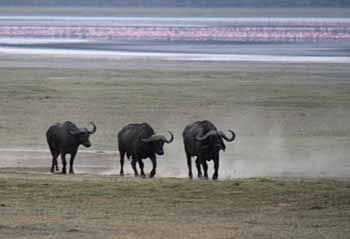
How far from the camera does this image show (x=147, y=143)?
26625 mm

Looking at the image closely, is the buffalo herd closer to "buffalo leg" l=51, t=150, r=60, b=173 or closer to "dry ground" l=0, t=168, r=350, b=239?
"buffalo leg" l=51, t=150, r=60, b=173

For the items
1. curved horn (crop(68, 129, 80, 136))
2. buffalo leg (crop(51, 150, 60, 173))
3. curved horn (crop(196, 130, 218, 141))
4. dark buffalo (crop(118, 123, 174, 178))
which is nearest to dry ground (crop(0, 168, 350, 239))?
curved horn (crop(196, 130, 218, 141))

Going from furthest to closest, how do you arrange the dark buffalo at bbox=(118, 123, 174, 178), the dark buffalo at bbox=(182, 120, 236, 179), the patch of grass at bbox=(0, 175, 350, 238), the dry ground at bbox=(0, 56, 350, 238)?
1. the dark buffalo at bbox=(118, 123, 174, 178)
2. the dark buffalo at bbox=(182, 120, 236, 179)
3. the dry ground at bbox=(0, 56, 350, 238)
4. the patch of grass at bbox=(0, 175, 350, 238)

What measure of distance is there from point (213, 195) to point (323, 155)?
8311mm

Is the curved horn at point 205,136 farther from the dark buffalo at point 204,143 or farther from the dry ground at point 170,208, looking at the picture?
the dry ground at point 170,208

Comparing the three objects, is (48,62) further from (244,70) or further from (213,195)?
(213,195)

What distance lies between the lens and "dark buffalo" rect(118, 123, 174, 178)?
26500 millimetres

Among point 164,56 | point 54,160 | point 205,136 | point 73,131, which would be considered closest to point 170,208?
point 205,136

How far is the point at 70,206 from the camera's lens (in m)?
20.7

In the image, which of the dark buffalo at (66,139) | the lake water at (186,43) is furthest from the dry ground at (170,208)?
the lake water at (186,43)

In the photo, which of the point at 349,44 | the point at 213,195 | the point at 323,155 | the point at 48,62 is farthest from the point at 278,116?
the point at 349,44

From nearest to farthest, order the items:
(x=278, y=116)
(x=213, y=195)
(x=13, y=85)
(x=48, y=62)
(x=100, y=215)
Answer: (x=100, y=215)
(x=213, y=195)
(x=278, y=116)
(x=13, y=85)
(x=48, y=62)

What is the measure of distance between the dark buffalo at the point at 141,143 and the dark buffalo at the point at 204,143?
0.44m

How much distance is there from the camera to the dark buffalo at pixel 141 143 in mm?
26500
